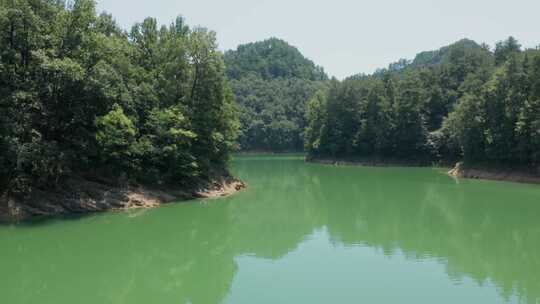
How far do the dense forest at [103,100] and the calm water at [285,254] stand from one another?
325 centimetres

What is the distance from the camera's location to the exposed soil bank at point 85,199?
2530 cm

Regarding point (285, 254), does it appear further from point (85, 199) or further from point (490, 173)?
point (490, 173)

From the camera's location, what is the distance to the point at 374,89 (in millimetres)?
74500

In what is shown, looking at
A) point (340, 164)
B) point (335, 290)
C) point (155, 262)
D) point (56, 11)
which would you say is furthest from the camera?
point (340, 164)

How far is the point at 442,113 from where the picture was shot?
73.2 m

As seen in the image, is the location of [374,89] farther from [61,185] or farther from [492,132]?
[61,185]

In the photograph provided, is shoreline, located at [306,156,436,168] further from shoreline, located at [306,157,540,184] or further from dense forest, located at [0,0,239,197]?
dense forest, located at [0,0,239,197]

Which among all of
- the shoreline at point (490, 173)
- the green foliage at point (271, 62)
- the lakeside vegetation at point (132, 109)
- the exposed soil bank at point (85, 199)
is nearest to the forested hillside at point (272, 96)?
the green foliage at point (271, 62)

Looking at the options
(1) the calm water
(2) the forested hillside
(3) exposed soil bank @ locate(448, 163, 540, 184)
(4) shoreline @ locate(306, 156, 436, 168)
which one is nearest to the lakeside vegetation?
(3) exposed soil bank @ locate(448, 163, 540, 184)

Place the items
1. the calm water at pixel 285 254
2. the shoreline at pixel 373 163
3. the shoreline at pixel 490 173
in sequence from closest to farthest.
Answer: the calm water at pixel 285 254 < the shoreline at pixel 490 173 < the shoreline at pixel 373 163

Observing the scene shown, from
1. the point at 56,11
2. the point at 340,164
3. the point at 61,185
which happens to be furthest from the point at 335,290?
the point at 340,164

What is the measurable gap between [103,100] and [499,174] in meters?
36.9

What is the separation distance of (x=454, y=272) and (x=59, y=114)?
2128cm

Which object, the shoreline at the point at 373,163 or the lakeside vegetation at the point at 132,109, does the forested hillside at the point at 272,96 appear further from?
the lakeside vegetation at the point at 132,109
